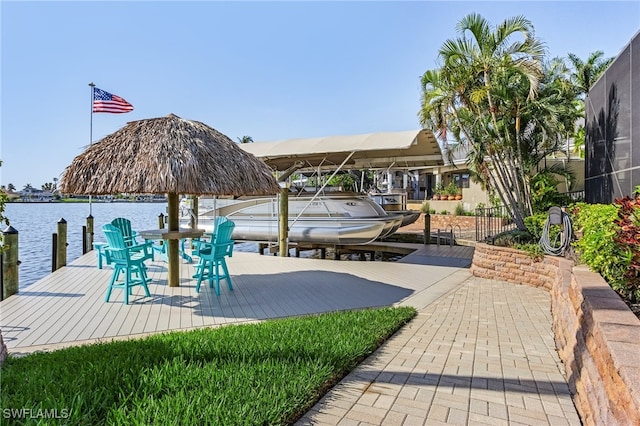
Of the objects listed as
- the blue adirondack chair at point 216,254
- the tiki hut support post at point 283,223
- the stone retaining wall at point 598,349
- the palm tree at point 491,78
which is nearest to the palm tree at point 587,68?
the palm tree at point 491,78

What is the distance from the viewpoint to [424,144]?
11453mm

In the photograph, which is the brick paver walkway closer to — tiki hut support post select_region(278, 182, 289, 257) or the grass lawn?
the grass lawn

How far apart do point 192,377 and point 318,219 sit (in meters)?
9.83

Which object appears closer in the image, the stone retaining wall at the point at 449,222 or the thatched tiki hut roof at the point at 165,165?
the thatched tiki hut roof at the point at 165,165

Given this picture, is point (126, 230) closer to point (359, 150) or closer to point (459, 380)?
point (359, 150)

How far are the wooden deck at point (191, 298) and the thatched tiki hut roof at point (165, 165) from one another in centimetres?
135

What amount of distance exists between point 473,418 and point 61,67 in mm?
14073

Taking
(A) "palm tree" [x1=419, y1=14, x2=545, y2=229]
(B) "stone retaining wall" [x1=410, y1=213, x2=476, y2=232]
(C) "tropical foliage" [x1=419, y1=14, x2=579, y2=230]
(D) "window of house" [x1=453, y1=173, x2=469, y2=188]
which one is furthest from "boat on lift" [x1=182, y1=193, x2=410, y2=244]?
(D) "window of house" [x1=453, y1=173, x2=469, y2=188]

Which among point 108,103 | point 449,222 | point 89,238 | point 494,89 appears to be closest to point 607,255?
point 494,89

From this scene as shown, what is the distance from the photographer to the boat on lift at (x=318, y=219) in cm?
1223

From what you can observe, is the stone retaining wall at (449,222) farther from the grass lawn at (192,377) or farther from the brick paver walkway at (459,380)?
the grass lawn at (192,377)

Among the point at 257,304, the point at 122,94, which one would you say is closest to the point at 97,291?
the point at 257,304

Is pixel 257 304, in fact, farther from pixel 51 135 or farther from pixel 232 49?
pixel 51 135

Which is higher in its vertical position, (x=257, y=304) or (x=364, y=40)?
(x=364, y=40)
